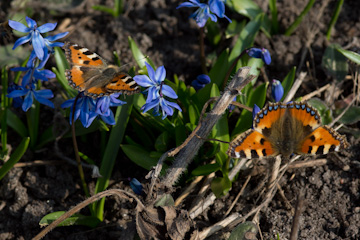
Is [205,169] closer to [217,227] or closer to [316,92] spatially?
[217,227]

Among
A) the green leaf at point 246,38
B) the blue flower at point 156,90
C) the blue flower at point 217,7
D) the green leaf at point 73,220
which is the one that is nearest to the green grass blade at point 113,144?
the green leaf at point 73,220

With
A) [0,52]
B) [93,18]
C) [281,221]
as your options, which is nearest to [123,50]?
[93,18]

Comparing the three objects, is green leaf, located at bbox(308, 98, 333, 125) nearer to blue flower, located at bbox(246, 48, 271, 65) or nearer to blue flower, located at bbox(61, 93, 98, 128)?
blue flower, located at bbox(246, 48, 271, 65)

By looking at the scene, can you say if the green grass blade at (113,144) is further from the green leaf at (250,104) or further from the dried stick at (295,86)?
the dried stick at (295,86)

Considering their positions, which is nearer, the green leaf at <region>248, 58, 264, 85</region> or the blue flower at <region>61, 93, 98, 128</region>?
the blue flower at <region>61, 93, 98, 128</region>

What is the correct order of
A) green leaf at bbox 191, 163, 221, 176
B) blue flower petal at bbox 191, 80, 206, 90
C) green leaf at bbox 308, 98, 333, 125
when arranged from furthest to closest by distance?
green leaf at bbox 308, 98, 333, 125
blue flower petal at bbox 191, 80, 206, 90
green leaf at bbox 191, 163, 221, 176

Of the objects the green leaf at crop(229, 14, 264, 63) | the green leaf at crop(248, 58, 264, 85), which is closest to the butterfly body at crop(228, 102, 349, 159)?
the green leaf at crop(248, 58, 264, 85)

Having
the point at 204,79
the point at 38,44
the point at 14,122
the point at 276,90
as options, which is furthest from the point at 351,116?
the point at 14,122
